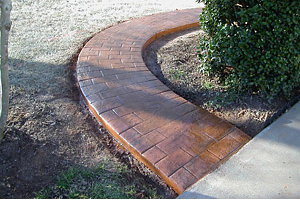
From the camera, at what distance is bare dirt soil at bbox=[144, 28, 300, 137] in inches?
113

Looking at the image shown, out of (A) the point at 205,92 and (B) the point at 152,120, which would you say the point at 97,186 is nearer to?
(B) the point at 152,120

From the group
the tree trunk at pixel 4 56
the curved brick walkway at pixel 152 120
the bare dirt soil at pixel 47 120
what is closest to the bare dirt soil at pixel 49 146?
the bare dirt soil at pixel 47 120

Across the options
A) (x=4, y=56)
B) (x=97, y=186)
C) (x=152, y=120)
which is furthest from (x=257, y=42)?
(x=4, y=56)

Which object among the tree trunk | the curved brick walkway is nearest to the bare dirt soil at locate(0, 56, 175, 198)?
the curved brick walkway

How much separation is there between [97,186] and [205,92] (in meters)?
1.74

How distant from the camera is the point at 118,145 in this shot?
2588 mm

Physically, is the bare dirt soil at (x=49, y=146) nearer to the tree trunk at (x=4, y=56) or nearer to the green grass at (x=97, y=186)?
the green grass at (x=97, y=186)

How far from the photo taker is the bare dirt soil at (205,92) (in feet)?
9.38

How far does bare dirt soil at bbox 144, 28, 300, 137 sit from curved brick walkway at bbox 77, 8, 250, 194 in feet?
0.55

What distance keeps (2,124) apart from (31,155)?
38cm

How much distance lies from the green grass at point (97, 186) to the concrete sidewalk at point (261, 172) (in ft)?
1.20

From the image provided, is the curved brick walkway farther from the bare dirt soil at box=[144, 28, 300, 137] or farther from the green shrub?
the green shrub

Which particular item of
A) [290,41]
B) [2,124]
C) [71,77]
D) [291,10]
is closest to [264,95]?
[290,41]

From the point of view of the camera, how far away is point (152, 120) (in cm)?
273
